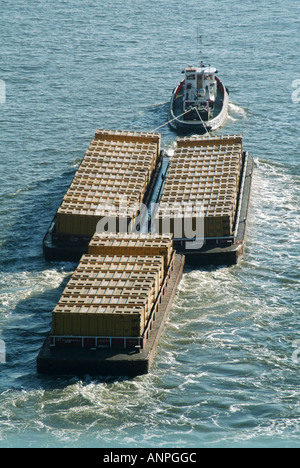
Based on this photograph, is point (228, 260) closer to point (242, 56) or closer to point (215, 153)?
point (215, 153)

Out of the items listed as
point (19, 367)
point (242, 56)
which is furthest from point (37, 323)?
point (242, 56)

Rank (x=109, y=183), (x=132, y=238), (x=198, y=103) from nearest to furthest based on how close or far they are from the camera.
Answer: (x=132, y=238) < (x=109, y=183) < (x=198, y=103)

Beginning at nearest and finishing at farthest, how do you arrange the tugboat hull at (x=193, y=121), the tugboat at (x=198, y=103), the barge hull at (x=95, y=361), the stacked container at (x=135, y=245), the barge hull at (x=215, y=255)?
1. the barge hull at (x=95, y=361)
2. the stacked container at (x=135, y=245)
3. the barge hull at (x=215, y=255)
4. the tugboat hull at (x=193, y=121)
5. the tugboat at (x=198, y=103)

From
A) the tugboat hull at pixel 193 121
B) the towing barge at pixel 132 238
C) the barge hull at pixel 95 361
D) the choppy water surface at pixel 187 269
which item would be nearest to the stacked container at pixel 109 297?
the towing barge at pixel 132 238

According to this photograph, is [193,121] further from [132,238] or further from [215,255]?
[132,238]

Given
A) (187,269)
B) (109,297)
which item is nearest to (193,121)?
(187,269)

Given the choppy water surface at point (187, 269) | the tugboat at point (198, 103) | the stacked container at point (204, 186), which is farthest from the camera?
the tugboat at point (198, 103)

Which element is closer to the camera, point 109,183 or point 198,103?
point 109,183

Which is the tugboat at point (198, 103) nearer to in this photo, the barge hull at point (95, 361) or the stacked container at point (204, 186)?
the stacked container at point (204, 186)
